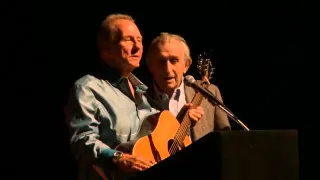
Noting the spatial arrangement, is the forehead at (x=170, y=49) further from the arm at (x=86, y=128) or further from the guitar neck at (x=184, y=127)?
the arm at (x=86, y=128)

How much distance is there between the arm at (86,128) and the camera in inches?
81.3

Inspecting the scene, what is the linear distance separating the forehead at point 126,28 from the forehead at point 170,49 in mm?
375

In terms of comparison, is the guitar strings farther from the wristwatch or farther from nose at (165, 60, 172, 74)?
the wristwatch

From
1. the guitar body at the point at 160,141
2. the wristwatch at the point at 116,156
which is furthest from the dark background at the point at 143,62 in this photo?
the wristwatch at the point at 116,156

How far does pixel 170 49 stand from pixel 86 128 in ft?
2.49

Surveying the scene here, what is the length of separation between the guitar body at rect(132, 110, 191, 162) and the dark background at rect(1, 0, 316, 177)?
Result: 716 millimetres

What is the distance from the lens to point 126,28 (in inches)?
93.0

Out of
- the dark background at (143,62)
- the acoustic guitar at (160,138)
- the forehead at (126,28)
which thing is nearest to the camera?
the acoustic guitar at (160,138)

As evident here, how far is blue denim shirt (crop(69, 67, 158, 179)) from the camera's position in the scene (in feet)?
6.89

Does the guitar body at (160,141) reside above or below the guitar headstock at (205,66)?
below

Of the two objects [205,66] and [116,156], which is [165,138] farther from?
[205,66]

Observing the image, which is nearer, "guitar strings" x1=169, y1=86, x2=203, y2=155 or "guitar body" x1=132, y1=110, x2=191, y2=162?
"guitar body" x1=132, y1=110, x2=191, y2=162

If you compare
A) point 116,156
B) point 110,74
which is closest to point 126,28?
point 110,74

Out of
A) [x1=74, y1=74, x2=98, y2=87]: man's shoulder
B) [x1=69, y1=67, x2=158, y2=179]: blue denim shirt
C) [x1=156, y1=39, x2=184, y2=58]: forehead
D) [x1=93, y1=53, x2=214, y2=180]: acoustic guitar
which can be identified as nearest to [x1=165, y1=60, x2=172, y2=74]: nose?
[x1=156, y1=39, x2=184, y2=58]: forehead
